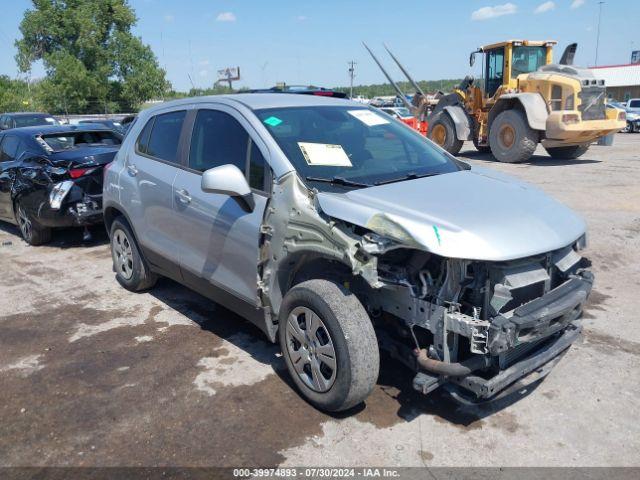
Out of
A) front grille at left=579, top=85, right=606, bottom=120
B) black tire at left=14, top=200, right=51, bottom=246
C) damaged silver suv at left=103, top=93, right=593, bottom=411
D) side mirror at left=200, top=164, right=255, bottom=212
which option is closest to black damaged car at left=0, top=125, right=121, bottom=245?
black tire at left=14, top=200, right=51, bottom=246

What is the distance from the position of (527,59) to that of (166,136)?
13.1 meters

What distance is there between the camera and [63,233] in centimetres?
854

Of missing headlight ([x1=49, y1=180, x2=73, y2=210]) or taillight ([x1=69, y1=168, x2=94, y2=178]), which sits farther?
taillight ([x1=69, y1=168, x2=94, y2=178])

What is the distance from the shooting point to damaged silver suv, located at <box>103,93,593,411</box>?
2914 mm

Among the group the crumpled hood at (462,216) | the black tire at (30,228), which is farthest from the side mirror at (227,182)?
the black tire at (30,228)

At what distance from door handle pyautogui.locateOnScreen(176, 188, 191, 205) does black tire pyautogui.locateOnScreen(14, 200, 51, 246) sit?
4253 mm

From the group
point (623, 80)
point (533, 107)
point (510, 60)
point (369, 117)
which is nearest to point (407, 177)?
point (369, 117)

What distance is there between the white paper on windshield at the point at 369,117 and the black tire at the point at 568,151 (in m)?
12.6

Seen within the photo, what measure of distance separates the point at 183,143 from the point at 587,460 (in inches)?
141

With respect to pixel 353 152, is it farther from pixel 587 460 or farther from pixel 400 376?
pixel 587 460

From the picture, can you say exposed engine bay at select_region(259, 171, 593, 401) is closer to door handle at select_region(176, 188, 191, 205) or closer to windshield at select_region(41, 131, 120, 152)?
door handle at select_region(176, 188, 191, 205)

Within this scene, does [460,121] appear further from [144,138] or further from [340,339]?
[340,339]

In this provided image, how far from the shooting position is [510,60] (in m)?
14.9

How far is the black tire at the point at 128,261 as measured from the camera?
5.38 meters
